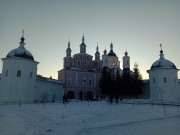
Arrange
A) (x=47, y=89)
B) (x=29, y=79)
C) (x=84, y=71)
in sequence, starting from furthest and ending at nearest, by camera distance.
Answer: (x=84, y=71)
(x=47, y=89)
(x=29, y=79)

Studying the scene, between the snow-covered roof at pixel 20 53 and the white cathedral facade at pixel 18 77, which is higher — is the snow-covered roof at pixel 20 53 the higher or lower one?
the higher one

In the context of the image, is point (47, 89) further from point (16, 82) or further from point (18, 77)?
point (16, 82)

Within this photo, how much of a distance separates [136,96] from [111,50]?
70.6ft

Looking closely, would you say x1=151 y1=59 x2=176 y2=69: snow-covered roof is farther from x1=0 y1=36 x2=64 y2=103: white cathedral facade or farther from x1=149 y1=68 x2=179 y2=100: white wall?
x1=0 y1=36 x2=64 y2=103: white cathedral facade

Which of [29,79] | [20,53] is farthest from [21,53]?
[29,79]

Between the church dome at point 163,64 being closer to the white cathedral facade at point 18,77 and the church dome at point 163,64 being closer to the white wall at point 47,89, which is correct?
the white wall at point 47,89

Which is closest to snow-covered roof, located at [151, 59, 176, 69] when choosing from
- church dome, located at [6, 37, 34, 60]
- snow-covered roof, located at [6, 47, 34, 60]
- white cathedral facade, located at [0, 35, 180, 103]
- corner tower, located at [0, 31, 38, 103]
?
white cathedral facade, located at [0, 35, 180, 103]

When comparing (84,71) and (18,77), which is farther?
(84,71)

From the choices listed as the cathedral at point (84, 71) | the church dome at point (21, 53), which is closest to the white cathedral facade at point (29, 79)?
the church dome at point (21, 53)

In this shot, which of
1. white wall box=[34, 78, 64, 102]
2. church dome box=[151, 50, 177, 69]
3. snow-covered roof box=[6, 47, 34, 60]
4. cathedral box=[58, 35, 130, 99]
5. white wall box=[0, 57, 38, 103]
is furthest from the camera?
cathedral box=[58, 35, 130, 99]

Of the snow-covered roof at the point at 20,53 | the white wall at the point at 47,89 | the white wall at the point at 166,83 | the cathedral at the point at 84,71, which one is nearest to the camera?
the snow-covered roof at the point at 20,53

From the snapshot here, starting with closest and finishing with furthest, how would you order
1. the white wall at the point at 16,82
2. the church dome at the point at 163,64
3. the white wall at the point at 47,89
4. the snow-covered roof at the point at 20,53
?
the white wall at the point at 16,82
the snow-covered roof at the point at 20,53
the white wall at the point at 47,89
the church dome at the point at 163,64

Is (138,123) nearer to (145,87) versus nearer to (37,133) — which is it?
(37,133)

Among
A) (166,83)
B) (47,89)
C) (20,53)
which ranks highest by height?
(20,53)
